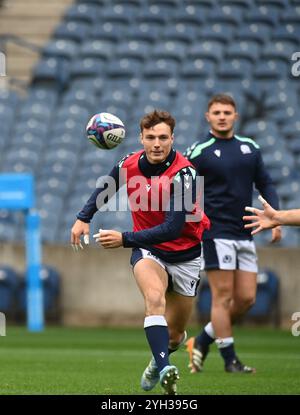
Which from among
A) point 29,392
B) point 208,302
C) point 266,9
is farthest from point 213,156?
point 266,9

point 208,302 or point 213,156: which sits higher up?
point 213,156

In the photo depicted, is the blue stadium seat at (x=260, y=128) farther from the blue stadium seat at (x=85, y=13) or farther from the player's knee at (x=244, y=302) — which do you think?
the player's knee at (x=244, y=302)

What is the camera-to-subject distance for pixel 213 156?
37.0ft

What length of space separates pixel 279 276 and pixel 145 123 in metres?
10.00

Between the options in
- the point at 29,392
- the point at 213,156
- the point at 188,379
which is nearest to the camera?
the point at 29,392

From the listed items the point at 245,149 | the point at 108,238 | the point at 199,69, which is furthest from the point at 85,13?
the point at 108,238

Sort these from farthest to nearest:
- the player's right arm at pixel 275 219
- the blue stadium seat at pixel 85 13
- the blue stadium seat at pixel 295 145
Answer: the blue stadium seat at pixel 85 13, the blue stadium seat at pixel 295 145, the player's right arm at pixel 275 219

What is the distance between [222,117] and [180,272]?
96.2 inches

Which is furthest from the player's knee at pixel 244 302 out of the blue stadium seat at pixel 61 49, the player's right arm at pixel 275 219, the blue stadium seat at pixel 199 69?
the blue stadium seat at pixel 61 49

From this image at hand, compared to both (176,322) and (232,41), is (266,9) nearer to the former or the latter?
(232,41)

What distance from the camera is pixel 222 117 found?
1121cm

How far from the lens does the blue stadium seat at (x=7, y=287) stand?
1950 centimetres

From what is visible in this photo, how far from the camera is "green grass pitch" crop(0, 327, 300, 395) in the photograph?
30.6 ft

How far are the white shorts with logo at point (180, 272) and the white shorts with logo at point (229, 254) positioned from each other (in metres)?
1.79
